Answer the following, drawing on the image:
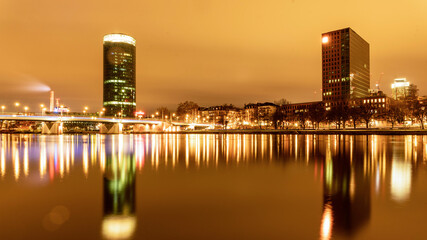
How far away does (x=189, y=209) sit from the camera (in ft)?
29.1

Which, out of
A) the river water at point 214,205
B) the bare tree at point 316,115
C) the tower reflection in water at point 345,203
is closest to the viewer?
the river water at point 214,205

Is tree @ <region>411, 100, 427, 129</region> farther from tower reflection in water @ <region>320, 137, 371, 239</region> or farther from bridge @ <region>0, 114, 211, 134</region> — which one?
bridge @ <region>0, 114, 211, 134</region>

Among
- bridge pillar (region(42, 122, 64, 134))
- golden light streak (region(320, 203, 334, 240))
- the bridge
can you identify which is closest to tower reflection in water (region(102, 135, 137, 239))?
golden light streak (region(320, 203, 334, 240))

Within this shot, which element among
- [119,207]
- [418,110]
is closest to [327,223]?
[119,207]

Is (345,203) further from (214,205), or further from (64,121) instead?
(64,121)

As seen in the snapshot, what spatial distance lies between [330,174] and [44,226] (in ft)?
41.7

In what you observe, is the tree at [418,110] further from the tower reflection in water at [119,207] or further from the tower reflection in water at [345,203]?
the tower reflection in water at [119,207]

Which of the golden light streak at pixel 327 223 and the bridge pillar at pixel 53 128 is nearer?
the golden light streak at pixel 327 223

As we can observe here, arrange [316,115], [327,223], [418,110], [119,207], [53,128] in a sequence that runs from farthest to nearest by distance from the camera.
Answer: [53,128]
[316,115]
[418,110]
[119,207]
[327,223]

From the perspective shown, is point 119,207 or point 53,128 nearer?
point 119,207

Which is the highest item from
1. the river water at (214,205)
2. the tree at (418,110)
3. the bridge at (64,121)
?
the tree at (418,110)

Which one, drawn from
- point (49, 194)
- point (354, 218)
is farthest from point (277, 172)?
point (49, 194)

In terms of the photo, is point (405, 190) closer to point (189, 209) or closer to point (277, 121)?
point (189, 209)

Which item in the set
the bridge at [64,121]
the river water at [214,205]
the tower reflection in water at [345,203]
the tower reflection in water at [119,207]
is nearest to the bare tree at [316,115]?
the bridge at [64,121]
